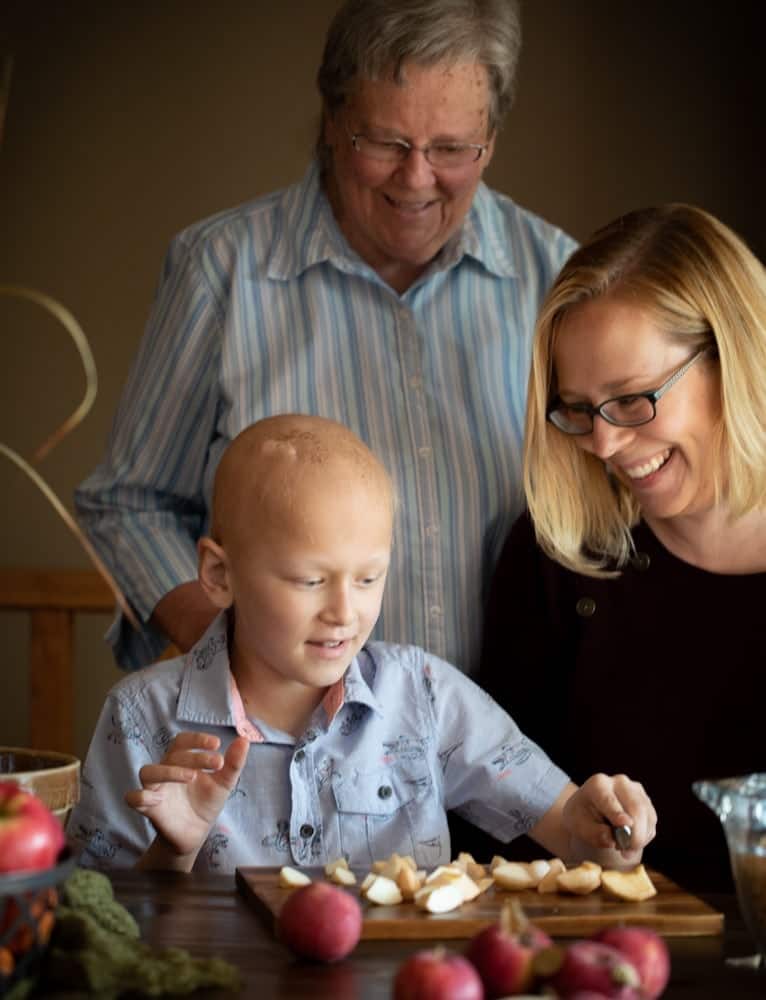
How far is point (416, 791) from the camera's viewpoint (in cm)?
188

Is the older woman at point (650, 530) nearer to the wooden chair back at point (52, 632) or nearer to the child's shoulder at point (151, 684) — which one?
the child's shoulder at point (151, 684)

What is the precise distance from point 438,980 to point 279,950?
0.98ft

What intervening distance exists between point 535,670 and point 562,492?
26cm

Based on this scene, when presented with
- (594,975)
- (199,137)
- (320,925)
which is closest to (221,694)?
(320,925)

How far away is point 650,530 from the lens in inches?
87.9

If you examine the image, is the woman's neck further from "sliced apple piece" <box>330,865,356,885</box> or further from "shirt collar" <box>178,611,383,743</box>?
"sliced apple piece" <box>330,865,356,885</box>

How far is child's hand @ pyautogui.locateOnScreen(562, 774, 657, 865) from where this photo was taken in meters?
1.63

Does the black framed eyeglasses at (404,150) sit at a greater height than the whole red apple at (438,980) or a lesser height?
greater

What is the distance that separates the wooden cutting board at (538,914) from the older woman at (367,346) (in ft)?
→ 2.78

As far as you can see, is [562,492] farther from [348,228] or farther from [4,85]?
[4,85]

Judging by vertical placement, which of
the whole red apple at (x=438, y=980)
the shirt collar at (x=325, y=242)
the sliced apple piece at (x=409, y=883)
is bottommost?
the sliced apple piece at (x=409, y=883)

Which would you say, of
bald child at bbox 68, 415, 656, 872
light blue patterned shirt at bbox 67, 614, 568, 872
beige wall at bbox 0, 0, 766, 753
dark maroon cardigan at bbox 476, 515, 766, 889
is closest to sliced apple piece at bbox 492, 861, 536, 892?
bald child at bbox 68, 415, 656, 872

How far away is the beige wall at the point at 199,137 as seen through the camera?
4.25 m

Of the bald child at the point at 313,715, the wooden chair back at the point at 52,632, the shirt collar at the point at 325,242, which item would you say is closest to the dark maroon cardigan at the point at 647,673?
the bald child at the point at 313,715
